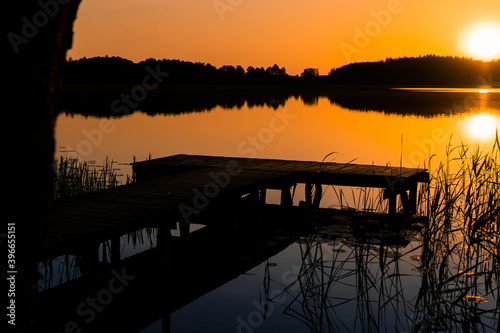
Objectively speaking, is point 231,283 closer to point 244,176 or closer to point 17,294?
point 244,176

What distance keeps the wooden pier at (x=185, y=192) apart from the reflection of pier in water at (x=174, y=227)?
0.01 meters

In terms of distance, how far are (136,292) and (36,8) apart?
4133 millimetres

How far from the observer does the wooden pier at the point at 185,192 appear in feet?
16.1

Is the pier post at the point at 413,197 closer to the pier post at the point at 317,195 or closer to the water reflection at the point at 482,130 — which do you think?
the pier post at the point at 317,195

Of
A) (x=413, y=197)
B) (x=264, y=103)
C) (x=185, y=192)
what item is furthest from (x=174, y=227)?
(x=264, y=103)

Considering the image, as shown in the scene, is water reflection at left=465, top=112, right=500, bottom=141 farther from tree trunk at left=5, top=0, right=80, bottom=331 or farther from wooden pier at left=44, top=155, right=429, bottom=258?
tree trunk at left=5, top=0, right=80, bottom=331

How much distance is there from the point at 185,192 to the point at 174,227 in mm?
842

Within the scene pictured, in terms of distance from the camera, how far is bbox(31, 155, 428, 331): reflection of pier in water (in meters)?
4.82

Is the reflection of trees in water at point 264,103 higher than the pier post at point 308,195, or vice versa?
the reflection of trees in water at point 264,103

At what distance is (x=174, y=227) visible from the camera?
737 cm

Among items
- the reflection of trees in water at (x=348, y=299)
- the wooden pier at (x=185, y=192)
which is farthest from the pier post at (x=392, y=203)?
the reflection of trees in water at (x=348, y=299)

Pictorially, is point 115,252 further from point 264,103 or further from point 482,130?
point 264,103

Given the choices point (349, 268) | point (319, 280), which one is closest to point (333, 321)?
point (319, 280)

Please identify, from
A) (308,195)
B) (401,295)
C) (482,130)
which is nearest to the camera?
(401,295)
